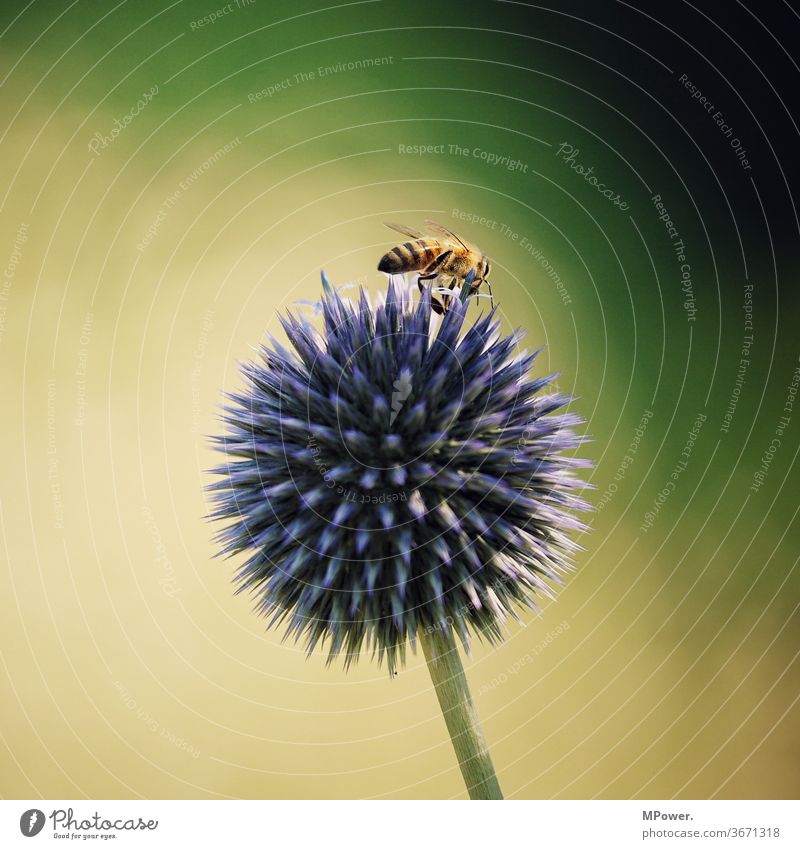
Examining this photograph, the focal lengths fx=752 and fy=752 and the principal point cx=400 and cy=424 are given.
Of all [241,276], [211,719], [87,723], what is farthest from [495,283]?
[87,723]

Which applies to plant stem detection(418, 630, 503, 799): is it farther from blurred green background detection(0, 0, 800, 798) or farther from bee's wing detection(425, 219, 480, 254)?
blurred green background detection(0, 0, 800, 798)

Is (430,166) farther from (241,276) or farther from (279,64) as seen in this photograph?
(241,276)

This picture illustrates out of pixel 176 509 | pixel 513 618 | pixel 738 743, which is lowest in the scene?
pixel 738 743

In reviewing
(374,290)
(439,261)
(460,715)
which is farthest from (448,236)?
(460,715)

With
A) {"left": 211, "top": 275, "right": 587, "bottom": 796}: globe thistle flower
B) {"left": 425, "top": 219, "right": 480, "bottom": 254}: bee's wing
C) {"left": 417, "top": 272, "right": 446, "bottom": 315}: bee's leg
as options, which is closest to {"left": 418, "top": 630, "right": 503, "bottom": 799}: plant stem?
{"left": 211, "top": 275, "right": 587, "bottom": 796}: globe thistle flower
